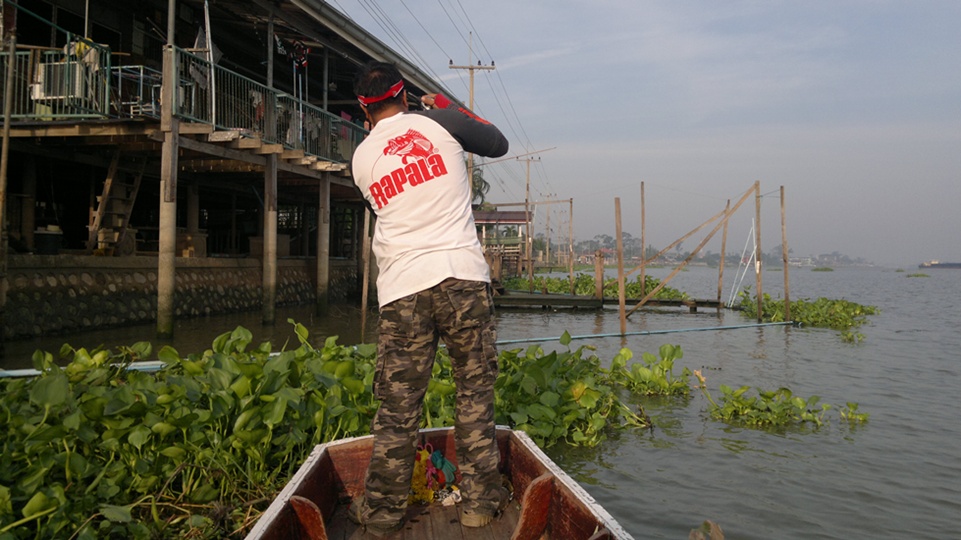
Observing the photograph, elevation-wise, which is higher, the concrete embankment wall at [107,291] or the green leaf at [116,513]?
the concrete embankment wall at [107,291]

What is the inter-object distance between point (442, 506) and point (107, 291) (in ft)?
33.2

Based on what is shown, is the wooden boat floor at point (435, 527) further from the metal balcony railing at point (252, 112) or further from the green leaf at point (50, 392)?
the metal balcony railing at point (252, 112)

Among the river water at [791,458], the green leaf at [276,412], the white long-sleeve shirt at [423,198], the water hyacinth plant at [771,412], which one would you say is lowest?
the river water at [791,458]

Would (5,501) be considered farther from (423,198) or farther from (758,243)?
(758,243)

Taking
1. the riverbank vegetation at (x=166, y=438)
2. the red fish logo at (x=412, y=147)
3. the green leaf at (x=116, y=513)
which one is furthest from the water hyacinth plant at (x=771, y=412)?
the green leaf at (x=116, y=513)

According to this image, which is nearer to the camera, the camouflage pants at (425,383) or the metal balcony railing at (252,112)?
the camouflage pants at (425,383)

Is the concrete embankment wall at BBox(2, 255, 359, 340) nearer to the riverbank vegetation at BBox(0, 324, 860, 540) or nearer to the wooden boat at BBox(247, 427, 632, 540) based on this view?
the riverbank vegetation at BBox(0, 324, 860, 540)

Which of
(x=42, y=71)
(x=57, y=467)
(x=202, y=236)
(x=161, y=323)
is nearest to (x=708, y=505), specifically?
(x=57, y=467)

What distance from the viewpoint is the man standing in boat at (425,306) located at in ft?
9.11

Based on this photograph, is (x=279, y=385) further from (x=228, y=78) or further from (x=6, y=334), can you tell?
(x=228, y=78)

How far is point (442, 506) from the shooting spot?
122 inches

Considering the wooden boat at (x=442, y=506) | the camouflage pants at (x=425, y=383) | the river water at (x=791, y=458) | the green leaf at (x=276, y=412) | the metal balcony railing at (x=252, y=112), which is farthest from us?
the metal balcony railing at (x=252, y=112)

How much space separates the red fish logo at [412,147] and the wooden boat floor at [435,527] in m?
1.49

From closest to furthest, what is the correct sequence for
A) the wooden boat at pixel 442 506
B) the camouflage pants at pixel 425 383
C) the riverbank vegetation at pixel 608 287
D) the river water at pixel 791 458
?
the wooden boat at pixel 442 506, the camouflage pants at pixel 425 383, the river water at pixel 791 458, the riverbank vegetation at pixel 608 287
